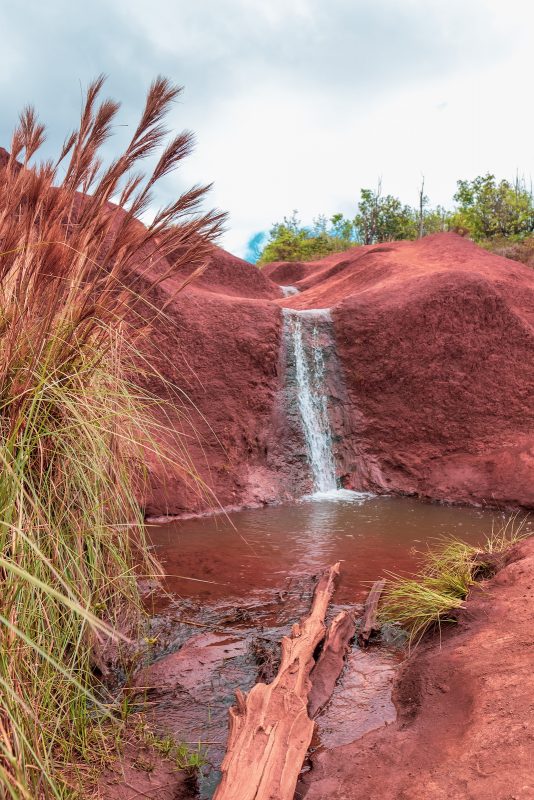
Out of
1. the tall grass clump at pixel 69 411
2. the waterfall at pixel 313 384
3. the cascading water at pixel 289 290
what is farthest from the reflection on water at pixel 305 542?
the cascading water at pixel 289 290

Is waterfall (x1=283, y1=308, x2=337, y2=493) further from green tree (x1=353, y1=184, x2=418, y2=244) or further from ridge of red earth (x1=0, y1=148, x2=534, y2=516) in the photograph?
green tree (x1=353, y1=184, x2=418, y2=244)

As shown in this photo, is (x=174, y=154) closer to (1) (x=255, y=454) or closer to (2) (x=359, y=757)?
(2) (x=359, y=757)

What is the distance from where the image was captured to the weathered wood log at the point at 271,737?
1.84 meters

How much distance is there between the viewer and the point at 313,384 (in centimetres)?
974

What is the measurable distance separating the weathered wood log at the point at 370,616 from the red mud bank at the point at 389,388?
415cm

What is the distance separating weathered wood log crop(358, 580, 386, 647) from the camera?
3.38 m

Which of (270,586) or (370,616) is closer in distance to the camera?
(370,616)

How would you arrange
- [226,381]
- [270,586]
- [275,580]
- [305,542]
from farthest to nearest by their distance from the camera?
[226,381]
[305,542]
[275,580]
[270,586]

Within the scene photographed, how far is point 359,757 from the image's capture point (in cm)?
222

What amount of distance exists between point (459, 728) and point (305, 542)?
140 inches

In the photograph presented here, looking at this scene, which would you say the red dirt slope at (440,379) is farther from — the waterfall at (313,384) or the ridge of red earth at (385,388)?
the waterfall at (313,384)

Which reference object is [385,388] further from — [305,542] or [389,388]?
[305,542]

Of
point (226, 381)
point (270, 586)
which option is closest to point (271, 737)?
point (270, 586)

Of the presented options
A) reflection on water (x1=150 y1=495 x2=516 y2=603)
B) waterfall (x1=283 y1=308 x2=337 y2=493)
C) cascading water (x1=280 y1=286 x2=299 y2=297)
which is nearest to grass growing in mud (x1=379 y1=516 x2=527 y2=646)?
reflection on water (x1=150 y1=495 x2=516 y2=603)
